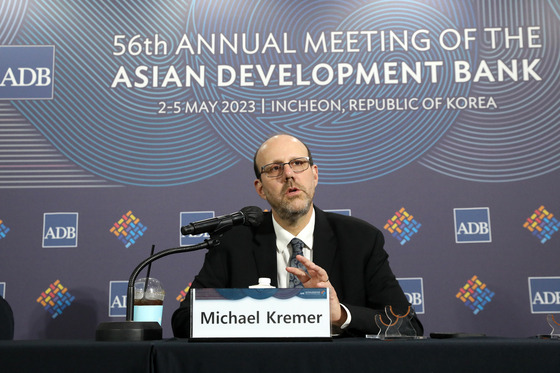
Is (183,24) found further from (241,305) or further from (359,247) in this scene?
(241,305)

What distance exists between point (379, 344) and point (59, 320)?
236 centimetres

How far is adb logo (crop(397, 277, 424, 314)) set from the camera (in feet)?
9.80

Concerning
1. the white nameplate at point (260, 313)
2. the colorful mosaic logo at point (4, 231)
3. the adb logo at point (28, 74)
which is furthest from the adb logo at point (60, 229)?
the white nameplate at point (260, 313)

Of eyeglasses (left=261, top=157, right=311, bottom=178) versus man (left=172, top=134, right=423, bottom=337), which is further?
eyeglasses (left=261, top=157, right=311, bottom=178)

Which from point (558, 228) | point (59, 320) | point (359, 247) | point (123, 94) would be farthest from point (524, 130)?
point (59, 320)

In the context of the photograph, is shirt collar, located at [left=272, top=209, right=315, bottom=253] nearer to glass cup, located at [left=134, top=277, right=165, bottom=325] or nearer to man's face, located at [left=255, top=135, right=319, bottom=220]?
man's face, located at [left=255, top=135, right=319, bottom=220]

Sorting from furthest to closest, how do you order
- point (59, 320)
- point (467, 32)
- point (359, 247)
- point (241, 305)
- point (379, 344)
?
point (467, 32) < point (59, 320) < point (359, 247) < point (241, 305) < point (379, 344)

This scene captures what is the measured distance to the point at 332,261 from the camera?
220cm

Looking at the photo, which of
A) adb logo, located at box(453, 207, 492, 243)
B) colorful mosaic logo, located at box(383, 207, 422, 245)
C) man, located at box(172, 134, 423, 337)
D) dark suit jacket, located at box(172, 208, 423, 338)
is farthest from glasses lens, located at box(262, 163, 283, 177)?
adb logo, located at box(453, 207, 492, 243)

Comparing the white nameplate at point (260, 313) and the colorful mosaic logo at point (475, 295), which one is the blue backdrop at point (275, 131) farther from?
the white nameplate at point (260, 313)

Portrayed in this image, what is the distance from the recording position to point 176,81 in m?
3.24

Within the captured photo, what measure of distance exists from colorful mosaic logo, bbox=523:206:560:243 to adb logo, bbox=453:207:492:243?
21cm

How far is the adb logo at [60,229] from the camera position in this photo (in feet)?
10.2

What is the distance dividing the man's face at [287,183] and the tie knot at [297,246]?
9cm
